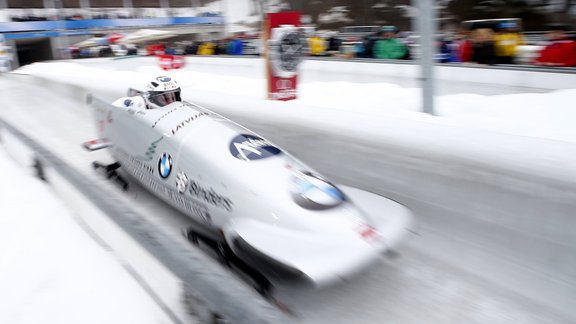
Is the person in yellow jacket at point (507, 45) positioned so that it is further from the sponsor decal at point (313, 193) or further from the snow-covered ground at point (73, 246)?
the sponsor decal at point (313, 193)

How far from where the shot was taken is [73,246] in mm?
2424

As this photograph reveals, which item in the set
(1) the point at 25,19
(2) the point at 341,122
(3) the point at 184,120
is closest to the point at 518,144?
(2) the point at 341,122

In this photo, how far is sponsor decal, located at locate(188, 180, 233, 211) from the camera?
228 cm

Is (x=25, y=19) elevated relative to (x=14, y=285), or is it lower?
elevated

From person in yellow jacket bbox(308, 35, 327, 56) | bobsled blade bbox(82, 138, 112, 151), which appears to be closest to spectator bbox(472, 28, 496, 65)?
person in yellow jacket bbox(308, 35, 327, 56)

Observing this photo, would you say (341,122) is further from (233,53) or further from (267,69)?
(233,53)

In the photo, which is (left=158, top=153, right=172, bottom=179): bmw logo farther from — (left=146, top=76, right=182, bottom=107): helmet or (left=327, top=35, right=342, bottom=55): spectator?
(left=327, top=35, right=342, bottom=55): spectator

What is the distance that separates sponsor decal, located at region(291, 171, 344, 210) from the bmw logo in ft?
2.88

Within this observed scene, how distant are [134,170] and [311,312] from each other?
75.9 inches

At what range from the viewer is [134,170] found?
3.31 m

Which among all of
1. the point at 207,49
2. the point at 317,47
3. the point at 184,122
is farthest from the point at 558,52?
the point at 207,49

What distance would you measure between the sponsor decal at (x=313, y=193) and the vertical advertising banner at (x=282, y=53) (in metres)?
4.09

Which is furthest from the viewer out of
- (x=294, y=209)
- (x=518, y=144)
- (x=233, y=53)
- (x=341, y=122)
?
(x=233, y=53)

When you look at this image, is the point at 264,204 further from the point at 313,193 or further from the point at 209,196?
the point at 209,196
